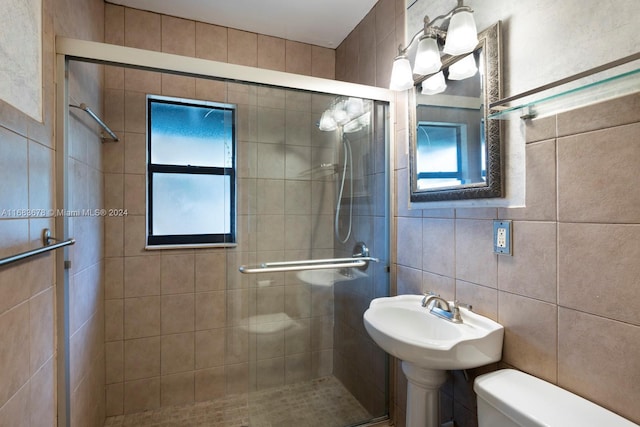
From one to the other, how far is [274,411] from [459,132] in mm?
1755

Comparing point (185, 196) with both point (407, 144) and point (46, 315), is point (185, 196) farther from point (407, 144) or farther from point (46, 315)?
point (407, 144)

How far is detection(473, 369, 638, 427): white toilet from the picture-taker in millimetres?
833

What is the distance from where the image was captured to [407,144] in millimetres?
1738

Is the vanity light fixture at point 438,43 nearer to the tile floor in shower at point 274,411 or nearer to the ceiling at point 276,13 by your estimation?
the ceiling at point 276,13

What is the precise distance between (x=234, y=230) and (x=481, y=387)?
1304 millimetres

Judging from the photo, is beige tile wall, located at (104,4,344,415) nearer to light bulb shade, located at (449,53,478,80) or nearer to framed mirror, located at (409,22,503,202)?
framed mirror, located at (409,22,503,202)

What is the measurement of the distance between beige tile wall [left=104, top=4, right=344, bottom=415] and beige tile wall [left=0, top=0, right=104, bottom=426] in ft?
0.51

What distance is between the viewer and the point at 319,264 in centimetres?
175

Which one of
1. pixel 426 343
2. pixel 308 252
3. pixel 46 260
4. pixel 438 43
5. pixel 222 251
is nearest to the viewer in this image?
pixel 426 343

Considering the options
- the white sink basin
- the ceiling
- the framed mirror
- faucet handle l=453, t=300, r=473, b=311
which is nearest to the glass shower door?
the framed mirror

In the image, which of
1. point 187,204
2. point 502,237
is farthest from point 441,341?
point 187,204

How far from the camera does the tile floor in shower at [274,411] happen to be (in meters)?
1.66

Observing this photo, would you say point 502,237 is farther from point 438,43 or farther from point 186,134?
point 186,134

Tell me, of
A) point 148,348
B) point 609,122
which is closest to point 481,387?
point 609,122
